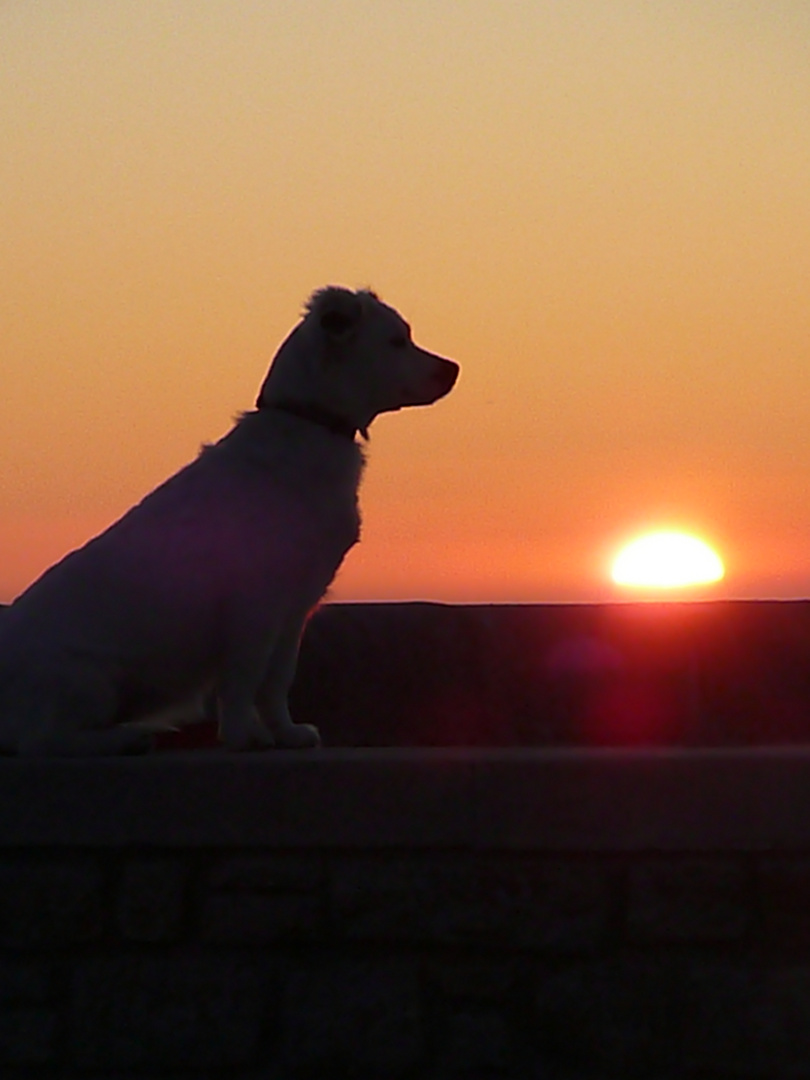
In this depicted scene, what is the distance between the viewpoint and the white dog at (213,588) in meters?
4.94

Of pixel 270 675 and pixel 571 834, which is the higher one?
pixel 270 675

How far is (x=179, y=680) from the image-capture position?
17.0 feet

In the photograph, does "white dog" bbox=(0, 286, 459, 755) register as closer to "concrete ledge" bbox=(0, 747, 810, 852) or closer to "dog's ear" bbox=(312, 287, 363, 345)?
"dog's ear" bbox=(312, 287, 363, 345)

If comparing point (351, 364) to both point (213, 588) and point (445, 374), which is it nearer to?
point (445, 374)

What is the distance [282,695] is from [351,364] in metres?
1.29

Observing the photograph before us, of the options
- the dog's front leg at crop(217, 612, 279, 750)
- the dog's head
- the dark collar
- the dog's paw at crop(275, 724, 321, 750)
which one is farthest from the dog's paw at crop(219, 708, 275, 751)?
the dog's head

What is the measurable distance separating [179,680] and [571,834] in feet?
5.32

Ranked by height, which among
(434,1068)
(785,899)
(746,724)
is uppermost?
(746,724)

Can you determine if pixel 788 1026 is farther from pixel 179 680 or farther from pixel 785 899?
pixel 179 680

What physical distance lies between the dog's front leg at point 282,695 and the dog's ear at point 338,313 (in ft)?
3.55

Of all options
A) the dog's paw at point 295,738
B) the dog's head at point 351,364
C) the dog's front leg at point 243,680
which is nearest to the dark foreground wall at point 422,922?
the dog's front leg at point 243,680

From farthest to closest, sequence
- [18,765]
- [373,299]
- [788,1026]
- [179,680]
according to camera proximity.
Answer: [373,299] → [179,680] → [18,765] → [788,1026]

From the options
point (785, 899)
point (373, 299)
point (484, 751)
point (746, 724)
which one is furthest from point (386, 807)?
point (746, 724)

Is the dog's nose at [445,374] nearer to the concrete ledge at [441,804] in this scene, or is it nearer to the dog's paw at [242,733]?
the dog's paw at [242,733]
